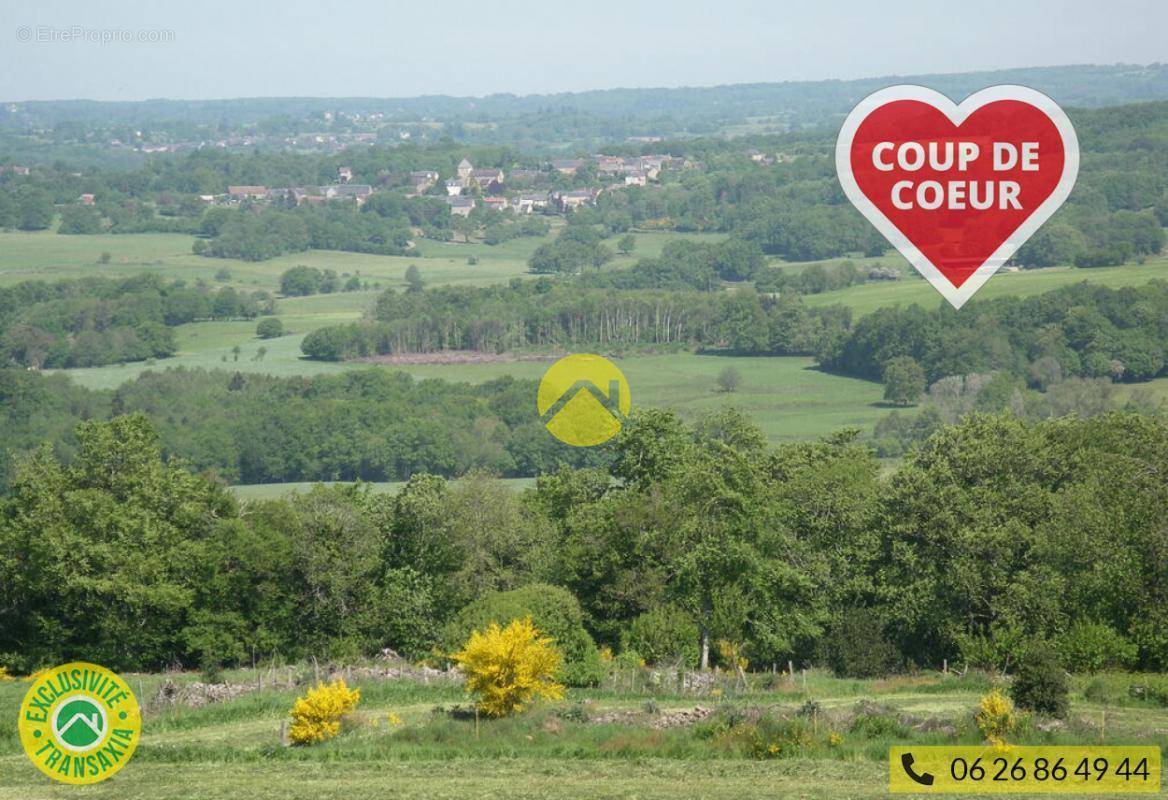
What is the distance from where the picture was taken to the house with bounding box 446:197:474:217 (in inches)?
7111

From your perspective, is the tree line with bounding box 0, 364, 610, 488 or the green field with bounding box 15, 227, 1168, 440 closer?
the tree line with bounding box 0, 364, 610, 488

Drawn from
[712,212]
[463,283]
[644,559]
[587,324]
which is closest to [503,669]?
[644,559]

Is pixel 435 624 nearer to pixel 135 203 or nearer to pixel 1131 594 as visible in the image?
pixel 1131 594

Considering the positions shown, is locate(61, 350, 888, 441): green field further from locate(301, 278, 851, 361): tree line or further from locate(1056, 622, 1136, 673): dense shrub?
locate(1056, 622, 1136, 673): dense shrub

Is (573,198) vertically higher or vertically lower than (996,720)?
lower

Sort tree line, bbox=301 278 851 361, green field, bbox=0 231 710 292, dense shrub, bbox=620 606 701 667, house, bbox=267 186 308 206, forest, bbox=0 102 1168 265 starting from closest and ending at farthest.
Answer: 1. dense shrub, bbox=620 606 701 667
2. tree line, bbox=301 278 851 361
3. forest, bbox=0 102 1168 265
4. green field, bbox=0 231 710 292
5. house, bbox=267 186 308 206

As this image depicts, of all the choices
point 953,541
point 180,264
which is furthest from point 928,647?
point 180,264

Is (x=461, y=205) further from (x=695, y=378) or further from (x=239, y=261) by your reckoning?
(x=695, y=378)

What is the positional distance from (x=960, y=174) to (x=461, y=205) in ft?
432

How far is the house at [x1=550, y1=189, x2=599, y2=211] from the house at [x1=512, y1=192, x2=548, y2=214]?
136cm

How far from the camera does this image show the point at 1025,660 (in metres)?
23.1

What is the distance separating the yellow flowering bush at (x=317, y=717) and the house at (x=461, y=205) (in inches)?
6210

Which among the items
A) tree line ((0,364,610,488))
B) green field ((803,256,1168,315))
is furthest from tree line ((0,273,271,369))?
green field ((803,256,1168,315))

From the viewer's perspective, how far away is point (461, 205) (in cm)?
18412
